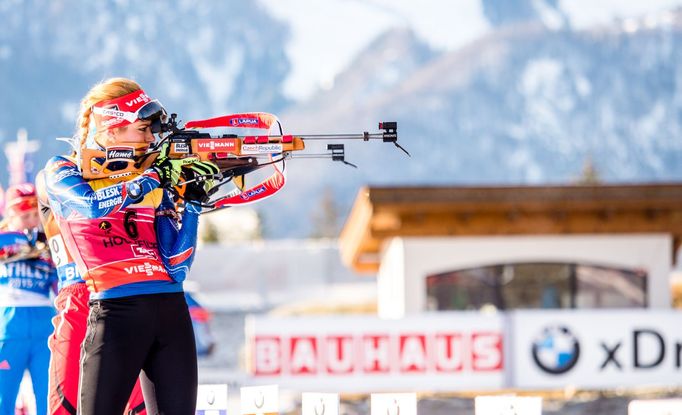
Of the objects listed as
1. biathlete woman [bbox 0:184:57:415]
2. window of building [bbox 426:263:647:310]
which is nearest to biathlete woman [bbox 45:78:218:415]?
biathlete woman [bbox 0:184:57:415]

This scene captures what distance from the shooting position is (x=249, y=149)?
4.70 m

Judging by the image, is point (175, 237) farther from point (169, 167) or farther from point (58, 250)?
point (58, 250)

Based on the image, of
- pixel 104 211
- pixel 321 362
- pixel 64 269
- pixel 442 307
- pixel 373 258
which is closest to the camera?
pixel 104 211

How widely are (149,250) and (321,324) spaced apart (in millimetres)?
10263

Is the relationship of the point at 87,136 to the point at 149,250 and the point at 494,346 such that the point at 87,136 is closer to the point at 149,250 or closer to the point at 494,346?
the point at 149,250

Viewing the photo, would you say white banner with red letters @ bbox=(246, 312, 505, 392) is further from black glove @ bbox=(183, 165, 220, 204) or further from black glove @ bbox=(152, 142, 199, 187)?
black glove @ bbox=(152, 142, 199, 187)

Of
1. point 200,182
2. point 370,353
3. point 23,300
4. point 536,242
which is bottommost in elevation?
point 370,353

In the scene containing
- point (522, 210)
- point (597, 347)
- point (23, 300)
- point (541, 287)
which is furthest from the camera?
point (541, 287)

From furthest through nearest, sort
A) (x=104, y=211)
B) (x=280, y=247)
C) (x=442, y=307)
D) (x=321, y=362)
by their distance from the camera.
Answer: (x=280, y=247)
(x=442, y=307)
(x=321, y=362)
(x=104, y=211)

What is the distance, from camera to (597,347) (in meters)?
14.8

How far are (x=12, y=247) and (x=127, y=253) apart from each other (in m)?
2.58

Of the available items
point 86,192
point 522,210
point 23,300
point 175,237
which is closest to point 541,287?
point 522,210

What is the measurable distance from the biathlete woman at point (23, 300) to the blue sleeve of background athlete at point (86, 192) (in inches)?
90.6

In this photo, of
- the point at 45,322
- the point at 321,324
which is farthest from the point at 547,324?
the point at 45,322
